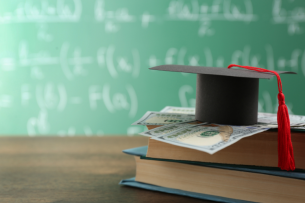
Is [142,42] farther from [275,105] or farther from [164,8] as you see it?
[275,105]

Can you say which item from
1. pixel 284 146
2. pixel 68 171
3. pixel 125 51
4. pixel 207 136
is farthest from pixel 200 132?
pixel 125 51

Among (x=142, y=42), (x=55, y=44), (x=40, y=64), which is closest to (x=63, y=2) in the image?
(x=55, y=44)

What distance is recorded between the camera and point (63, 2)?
8.38 feet

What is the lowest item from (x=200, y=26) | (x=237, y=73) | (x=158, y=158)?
(x=158, y=158)

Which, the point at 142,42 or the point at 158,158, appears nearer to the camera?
the point at 158,158

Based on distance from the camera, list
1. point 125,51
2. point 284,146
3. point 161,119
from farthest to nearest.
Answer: point 125,51, point 161,119, point 284,146

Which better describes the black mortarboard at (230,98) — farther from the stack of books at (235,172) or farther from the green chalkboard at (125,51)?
the green chalkboard at (125,51)

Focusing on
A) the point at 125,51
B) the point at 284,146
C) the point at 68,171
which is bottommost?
the point at 68,171

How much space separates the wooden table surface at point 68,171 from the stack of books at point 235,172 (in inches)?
1.4

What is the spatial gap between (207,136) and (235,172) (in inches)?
3.3

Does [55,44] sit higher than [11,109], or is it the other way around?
[55,44]

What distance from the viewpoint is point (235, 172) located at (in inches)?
18.9

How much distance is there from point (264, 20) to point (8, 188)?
8.25 ft

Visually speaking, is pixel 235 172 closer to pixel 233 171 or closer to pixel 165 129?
pixel 233 171
